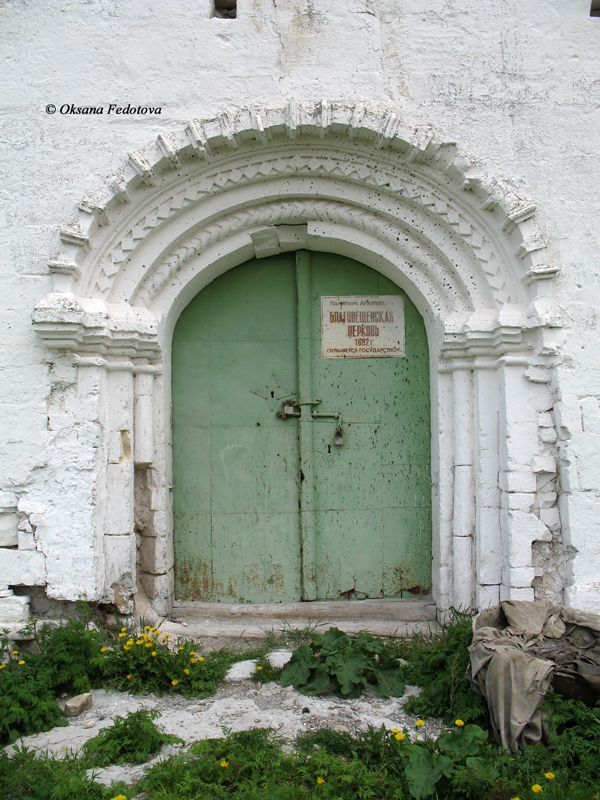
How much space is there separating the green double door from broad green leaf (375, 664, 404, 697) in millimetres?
979

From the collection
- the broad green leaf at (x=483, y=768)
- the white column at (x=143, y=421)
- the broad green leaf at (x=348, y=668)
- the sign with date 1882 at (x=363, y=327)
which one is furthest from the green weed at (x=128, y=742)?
the sign with date 1882 at (x=363, y=327)

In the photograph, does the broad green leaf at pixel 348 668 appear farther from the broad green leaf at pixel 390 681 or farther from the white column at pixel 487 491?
the white column at pixel 487 491

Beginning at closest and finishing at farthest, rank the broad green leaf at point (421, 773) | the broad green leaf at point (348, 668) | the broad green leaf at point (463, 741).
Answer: the broad green leaf at point (421, 773), the broad green leaf at point (463, 741), the broad green leaf at point (348, 668)

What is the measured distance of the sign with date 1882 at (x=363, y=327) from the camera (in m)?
4.13

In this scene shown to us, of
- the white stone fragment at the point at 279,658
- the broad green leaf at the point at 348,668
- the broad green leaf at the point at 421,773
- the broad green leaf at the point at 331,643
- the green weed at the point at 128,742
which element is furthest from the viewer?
the white stone fragment at the point at 279,658

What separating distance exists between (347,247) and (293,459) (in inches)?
60.7

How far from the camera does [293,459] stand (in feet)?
13.3

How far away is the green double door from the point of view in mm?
4016

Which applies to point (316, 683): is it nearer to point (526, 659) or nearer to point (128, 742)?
point (128, 742)

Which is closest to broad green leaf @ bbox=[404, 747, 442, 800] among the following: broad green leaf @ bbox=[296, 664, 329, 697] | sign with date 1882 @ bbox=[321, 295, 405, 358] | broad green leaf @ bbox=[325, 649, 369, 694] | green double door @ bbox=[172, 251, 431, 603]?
broad green leaf @ bbox=[325, 649, 369, 694]

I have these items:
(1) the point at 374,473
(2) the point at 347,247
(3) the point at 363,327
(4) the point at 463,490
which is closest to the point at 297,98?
(2) the point at 347,247

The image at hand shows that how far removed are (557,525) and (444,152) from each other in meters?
2.44

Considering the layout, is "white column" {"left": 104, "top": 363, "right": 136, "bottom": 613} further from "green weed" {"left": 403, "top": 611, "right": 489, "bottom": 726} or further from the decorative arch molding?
"green weed" {"left": 403, "top": 611, "right": 489, "bottom": 726}

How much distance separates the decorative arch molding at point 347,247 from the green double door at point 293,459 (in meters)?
0.19
